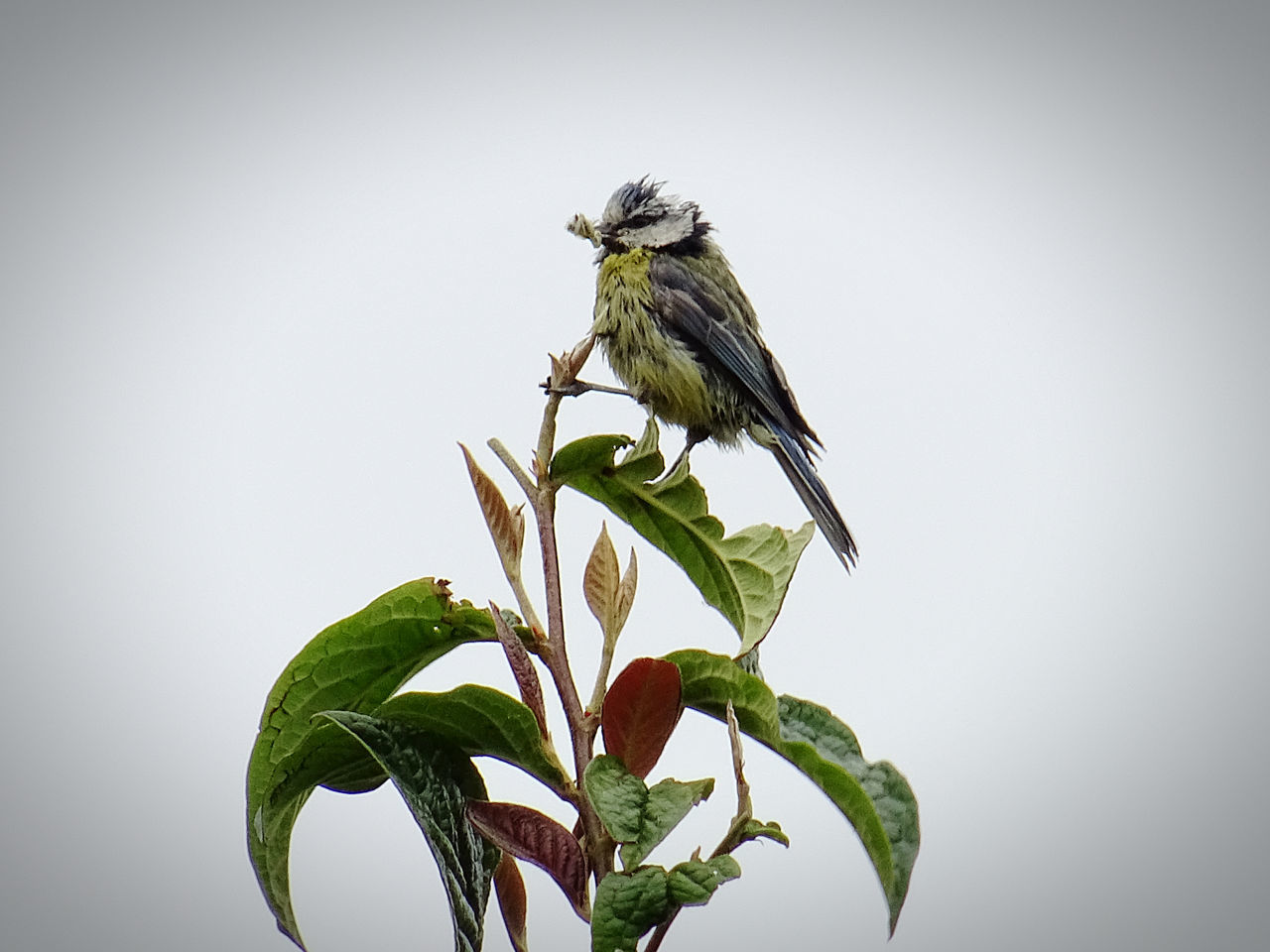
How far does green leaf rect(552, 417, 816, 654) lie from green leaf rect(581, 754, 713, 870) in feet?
0.61

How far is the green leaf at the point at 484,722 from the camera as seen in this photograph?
0.99 metres

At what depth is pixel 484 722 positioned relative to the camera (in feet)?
3.29

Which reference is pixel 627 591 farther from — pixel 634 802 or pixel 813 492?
pixel 813 492

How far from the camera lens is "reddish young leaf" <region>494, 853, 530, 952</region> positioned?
1.10 meters

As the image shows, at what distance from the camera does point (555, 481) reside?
1.11 m

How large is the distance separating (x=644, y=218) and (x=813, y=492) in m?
0.82

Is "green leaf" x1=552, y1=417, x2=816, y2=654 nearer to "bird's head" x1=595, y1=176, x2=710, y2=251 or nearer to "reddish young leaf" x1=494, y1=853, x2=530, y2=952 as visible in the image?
"reddish young leaf" x1=494, y1=853, x2=530, y2=952

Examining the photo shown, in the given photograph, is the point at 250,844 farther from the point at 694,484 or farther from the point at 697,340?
the point at 697,340

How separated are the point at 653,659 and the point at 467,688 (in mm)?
163

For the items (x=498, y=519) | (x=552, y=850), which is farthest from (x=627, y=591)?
(x=552, y=850)

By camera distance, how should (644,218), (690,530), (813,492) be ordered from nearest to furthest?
(690,530) < (813,492) < (644,218)

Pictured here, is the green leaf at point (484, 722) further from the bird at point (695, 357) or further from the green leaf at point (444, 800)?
the bird at point (695, 357)

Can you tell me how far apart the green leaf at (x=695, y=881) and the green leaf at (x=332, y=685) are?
11.9 inches

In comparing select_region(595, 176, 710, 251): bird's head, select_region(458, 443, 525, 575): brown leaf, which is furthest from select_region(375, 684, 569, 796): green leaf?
select_region(595, 176, 710, 251): bird's head
